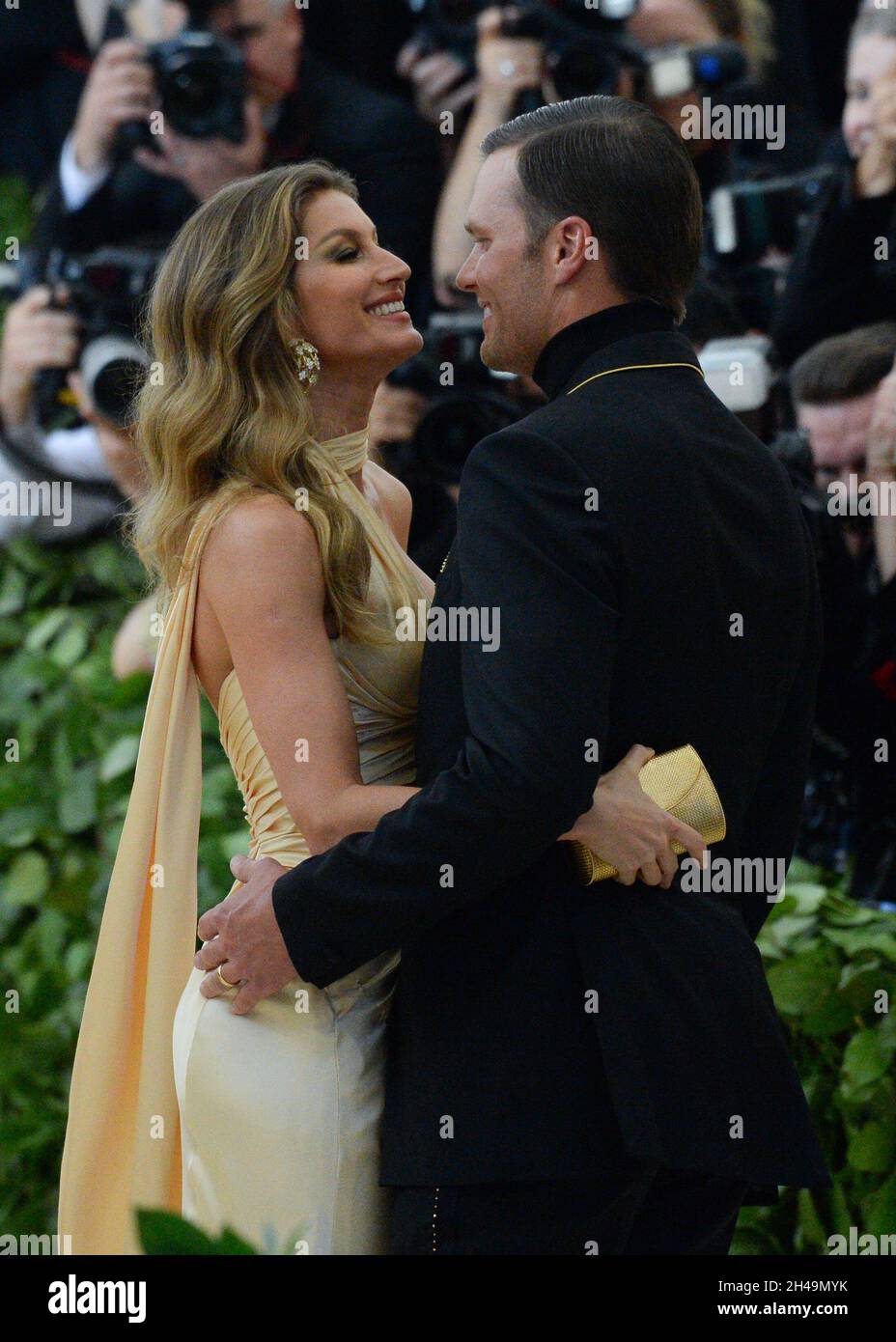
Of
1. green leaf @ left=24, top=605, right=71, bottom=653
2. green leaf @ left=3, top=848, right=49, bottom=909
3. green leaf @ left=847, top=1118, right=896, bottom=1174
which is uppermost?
green leaf @ left=24, top=605, right=71, bottom=653

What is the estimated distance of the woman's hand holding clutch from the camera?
1.66 meters

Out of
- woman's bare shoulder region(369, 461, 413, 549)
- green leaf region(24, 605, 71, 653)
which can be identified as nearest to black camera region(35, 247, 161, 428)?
green leaf region(24, 605, 71, 653)

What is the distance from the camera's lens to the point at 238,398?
193cm

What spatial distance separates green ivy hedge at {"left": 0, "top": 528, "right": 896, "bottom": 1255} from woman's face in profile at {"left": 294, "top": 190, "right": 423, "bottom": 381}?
4.04 feet

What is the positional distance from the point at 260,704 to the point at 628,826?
422 mm

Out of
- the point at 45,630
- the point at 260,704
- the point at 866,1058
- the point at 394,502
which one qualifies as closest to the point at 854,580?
the point at 866,1058

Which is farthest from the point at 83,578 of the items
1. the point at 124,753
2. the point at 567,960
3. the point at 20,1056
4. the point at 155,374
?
the point at 567,960

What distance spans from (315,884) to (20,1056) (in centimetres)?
196

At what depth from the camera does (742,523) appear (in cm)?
175

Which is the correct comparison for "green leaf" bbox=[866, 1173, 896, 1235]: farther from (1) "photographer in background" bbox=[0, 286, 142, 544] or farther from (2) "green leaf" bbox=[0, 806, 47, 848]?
(1) "photographer in background" bbox=[0, 286, 142, 544]

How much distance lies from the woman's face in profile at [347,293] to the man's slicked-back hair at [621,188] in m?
0.28

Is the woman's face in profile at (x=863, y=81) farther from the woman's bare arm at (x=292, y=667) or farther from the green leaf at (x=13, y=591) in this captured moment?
the green leaf at (x=13, y=591)

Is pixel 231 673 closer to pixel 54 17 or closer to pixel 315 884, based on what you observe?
pixel 315 884

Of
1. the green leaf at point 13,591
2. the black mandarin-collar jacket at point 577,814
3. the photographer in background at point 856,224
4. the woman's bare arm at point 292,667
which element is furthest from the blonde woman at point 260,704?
the green leaf at point 13,591
